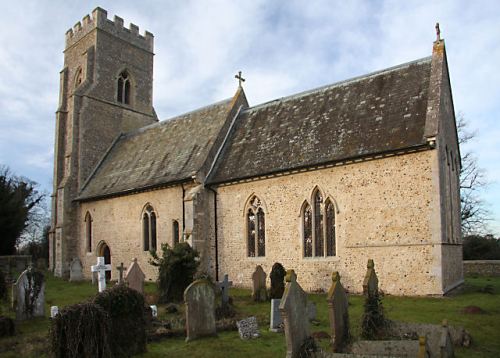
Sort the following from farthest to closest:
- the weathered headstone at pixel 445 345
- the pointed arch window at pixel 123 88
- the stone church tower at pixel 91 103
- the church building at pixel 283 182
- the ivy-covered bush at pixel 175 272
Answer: the pointed arch window at pixel 123 88
the stone church tower at pixel 91 103
the ivy-covered bush at pixel 175 272
the church building at pixel 283 182
the weathered headstone at pixel 445 345

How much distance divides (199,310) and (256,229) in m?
9.05

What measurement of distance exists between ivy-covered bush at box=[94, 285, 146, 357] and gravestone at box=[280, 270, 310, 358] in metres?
2.82

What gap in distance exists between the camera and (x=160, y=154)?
2452 centimetres

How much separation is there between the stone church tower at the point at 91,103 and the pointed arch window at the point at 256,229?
13.1m

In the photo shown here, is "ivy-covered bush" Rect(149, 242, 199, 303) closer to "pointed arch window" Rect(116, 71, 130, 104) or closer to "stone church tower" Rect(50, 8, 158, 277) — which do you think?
"stone church tower" Rect(50, 8, 158, 277)

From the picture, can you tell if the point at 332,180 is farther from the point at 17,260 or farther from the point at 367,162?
the point at 17,260

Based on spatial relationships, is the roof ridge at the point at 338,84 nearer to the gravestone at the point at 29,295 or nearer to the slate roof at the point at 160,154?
the slate roof at the point at 160,154

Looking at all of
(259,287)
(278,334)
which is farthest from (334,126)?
(278,334)

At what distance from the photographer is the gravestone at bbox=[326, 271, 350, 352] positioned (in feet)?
28.1

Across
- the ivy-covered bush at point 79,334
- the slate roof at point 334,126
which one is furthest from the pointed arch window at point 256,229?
the ivy-covered bush at point 79,334

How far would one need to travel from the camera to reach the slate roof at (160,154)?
72.1 feet

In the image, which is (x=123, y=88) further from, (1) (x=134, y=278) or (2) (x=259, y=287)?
(2) (x=259, y=287)

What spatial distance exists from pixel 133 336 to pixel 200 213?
11.4 meters

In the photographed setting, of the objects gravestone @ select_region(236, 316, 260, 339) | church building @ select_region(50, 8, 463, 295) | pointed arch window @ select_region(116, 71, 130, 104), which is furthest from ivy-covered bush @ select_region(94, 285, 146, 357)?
pointed arch window @ select_region(116, 71, 130, 104)
